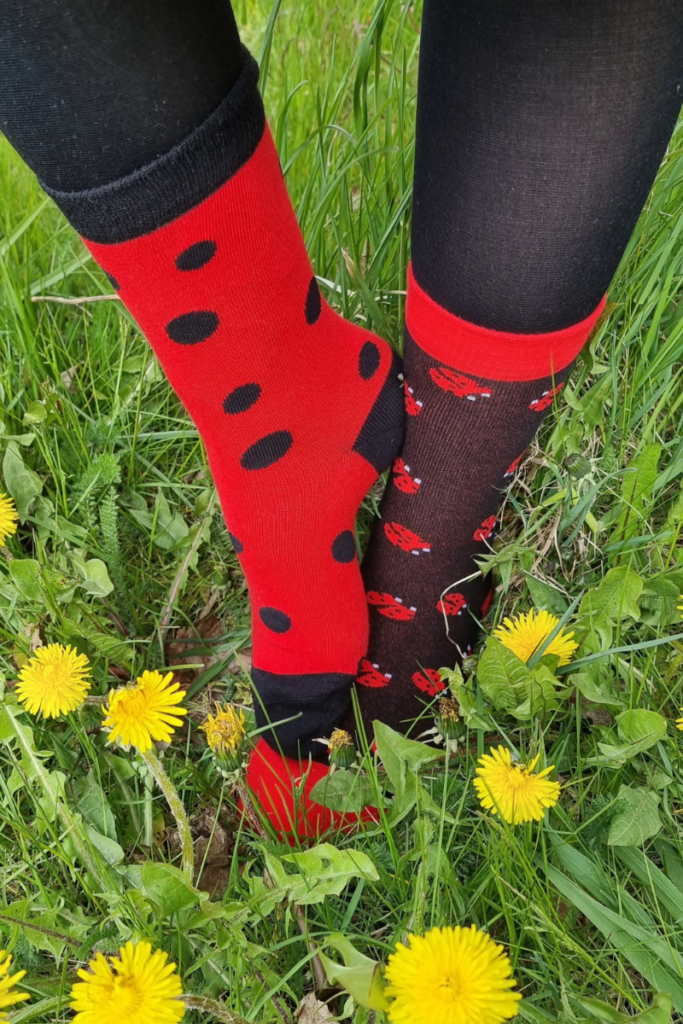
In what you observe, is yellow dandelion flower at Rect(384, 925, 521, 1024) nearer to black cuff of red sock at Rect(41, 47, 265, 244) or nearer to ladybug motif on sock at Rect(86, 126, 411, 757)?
ladybug motif on sock at Rect(86, 126, 411, 757)

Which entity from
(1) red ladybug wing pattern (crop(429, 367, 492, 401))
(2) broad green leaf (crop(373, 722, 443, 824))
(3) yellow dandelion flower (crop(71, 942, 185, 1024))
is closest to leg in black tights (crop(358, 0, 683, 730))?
(1) red ladybug wing pattern (crop(429, 367, 492, 401))

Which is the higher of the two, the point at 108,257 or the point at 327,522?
the point at 108,257

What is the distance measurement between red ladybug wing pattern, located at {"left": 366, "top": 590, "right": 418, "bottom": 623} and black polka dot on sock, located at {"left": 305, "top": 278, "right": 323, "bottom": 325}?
29 cm

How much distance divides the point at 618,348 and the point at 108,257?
505mm

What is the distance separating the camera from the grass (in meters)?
0.55

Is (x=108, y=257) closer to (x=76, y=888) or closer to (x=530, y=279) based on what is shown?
(x=530, y=279)

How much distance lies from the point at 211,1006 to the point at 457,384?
1.58ft

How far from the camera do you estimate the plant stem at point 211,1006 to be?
447mm

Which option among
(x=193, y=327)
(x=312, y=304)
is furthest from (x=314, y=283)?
(x=193, y=327)

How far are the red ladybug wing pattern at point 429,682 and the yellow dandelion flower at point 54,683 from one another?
0.33 meters

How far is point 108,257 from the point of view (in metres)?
0.54

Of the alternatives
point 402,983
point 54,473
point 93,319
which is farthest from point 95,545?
point 402,983

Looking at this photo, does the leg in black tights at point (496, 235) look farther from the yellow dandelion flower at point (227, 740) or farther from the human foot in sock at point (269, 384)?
the yellow dandelion flower at point (227, 740)

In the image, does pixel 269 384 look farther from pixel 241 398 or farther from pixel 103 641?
pixel 103 641
